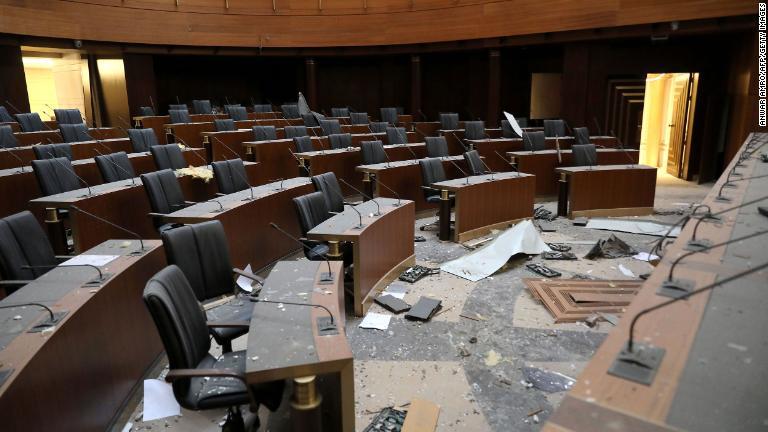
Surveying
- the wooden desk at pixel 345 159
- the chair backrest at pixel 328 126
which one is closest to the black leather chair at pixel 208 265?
the wooden desk at pixel 345 159

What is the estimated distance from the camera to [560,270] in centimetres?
448

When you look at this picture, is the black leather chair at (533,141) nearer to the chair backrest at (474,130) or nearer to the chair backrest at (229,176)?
the chair backrest at (474,130)

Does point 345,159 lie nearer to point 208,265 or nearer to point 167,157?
point 167,157

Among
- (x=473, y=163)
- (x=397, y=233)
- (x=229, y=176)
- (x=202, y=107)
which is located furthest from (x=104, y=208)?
(x=202, y=107)

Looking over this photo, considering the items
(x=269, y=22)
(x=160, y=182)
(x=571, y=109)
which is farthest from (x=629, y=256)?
(x=269, y=22)

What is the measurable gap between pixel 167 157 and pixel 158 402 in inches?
129

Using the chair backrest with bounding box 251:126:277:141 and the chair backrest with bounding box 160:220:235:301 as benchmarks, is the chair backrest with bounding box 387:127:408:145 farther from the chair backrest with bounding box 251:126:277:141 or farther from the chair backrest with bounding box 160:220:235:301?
the chair backrest with bounding box 160:220:235:301

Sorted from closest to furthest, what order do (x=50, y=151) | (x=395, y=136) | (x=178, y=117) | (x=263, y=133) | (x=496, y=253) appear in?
(x=496, y=253), (x=50, y=151), (x=263, y=133), (x=395, y=136), (x=178, y=117)

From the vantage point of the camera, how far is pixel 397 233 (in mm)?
4312

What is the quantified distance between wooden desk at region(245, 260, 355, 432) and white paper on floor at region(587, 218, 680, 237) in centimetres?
417

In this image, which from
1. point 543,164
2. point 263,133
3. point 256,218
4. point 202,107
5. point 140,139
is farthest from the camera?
point 202,107

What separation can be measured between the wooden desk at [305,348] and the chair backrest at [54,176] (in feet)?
9.32

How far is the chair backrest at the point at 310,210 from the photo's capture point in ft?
12.3

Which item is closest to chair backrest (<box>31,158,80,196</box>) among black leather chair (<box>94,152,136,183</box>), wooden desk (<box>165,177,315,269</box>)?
black leather chair (<box>94,152,136,183</box>)
